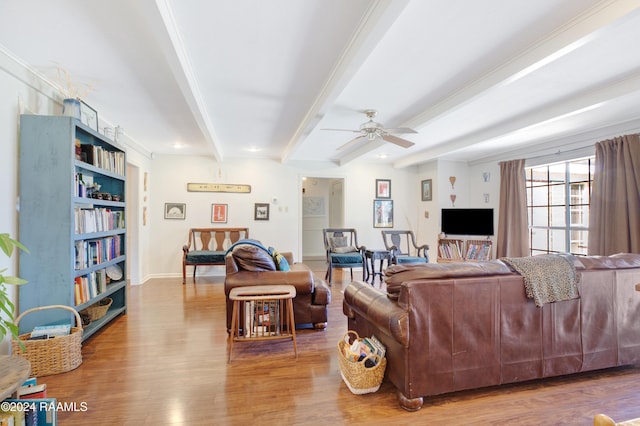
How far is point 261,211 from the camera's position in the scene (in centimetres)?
629

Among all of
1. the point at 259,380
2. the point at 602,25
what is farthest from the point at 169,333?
the point at 602,25

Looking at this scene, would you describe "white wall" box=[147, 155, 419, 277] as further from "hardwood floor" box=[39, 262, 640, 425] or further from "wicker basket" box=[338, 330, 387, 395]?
"wicker basket" box=[338, 330, 387, 395]

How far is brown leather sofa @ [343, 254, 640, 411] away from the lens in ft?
6.00

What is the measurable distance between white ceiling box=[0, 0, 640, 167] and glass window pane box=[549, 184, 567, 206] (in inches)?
35.0

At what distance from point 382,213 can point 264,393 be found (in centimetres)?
524

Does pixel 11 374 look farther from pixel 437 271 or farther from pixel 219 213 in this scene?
pixel 219 213

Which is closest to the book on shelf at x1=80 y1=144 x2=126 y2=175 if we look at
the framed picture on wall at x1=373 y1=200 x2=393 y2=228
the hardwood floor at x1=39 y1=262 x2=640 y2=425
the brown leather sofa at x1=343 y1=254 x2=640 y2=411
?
the hardwood floor at x1=39 y1=262 x2=640 y2=425

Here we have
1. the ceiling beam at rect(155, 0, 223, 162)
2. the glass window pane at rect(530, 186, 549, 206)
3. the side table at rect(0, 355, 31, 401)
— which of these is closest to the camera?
the side table at rect(0, 355, 31, 401)

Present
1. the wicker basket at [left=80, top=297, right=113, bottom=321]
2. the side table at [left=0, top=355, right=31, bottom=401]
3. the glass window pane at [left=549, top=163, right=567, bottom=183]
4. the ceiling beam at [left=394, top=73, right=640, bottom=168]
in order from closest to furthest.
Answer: the side table at [left=0, top=355, right=31, bottom=401] → the ceiling beam at [left=394, top=73, right=640, bottom=168] → the wicker basket at [left=80, top=297, right=113, bottom=321] → the glass window pane at [left=549, top=163, right=567, bottom=183]

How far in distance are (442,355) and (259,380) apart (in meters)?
1.25

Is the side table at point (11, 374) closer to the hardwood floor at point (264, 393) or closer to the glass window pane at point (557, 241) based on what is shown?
the hardwood floor at point (264, 393)

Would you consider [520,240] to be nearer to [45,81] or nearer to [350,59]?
[350,59]

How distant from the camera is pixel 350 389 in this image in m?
2.03

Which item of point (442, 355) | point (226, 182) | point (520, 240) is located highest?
point (226, 182)
